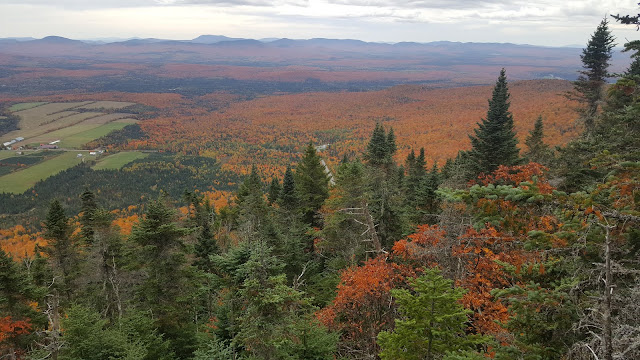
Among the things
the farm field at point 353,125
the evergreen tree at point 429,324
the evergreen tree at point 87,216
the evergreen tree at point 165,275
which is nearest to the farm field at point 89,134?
the farm field at point 353,125

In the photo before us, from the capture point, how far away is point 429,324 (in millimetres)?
9164

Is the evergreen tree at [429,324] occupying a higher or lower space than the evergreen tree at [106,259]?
higher

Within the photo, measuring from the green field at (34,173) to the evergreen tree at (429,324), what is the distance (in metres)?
126

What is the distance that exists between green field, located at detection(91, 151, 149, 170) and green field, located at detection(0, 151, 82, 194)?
834cm

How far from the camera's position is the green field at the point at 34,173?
104719 mm

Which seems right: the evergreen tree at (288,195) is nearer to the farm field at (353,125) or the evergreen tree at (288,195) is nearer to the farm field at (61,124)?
the farm field at (353,125)

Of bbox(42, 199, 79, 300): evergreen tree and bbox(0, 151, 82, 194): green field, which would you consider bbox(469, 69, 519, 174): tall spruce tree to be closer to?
bbox(42, 199, 79, 300): evergreen tree

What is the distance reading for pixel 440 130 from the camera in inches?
3905

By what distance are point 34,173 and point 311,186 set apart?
12464 centimetres

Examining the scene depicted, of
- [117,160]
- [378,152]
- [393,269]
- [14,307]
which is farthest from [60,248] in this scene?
[117,160]

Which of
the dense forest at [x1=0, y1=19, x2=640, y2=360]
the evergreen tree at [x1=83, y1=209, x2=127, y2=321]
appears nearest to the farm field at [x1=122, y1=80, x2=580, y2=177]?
the dense forest at [x1=0, y1=19, x2=640, y2=360]

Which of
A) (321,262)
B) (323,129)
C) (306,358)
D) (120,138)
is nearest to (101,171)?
(120,138)

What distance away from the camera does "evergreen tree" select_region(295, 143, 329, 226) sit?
2909cm

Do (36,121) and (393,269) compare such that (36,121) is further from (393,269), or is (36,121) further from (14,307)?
(393,269)
